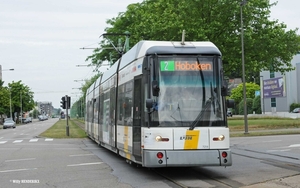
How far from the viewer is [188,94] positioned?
12141 mm

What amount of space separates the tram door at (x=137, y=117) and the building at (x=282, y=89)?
64.6 m

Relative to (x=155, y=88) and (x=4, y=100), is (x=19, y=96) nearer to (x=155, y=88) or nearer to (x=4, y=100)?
(x=4, y=100)

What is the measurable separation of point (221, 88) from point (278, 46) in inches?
1044

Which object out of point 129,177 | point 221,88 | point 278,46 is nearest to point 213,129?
point 221,88

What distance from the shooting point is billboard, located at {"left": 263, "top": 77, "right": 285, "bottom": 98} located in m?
76.4

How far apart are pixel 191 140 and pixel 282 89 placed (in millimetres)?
67216

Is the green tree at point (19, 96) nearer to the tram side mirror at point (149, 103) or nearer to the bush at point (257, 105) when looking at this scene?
the bush at point (257, 105)

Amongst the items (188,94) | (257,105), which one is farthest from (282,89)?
(188,94)

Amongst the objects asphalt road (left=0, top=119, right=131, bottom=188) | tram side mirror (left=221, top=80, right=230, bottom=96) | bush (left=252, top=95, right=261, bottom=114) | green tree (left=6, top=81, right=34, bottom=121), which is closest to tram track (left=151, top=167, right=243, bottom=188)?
→ asphalt road (left=0, top=119, right=131, bottom=188)

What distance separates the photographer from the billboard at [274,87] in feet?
251

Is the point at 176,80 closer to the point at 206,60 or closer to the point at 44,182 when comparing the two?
the point at 206,60

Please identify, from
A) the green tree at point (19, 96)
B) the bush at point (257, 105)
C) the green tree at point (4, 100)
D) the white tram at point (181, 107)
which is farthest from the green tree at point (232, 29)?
the green tree at point (19, 96)

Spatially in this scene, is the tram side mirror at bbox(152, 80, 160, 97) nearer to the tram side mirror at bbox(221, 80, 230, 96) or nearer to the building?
the tram side mirror at bbox(221, 80, 230, 96)

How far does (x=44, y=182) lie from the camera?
1235 cm
